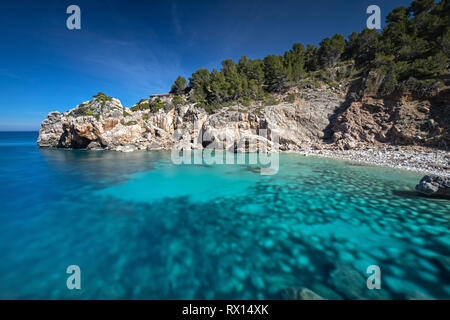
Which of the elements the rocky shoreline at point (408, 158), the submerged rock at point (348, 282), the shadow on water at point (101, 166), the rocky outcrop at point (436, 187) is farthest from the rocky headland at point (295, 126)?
the submerged rock at point (348, 282)

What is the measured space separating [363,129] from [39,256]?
26.7 metres

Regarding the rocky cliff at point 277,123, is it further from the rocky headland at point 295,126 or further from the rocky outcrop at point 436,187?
the rocky outcrop at point 436,187

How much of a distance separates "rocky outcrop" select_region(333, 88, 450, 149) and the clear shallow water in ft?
41.2

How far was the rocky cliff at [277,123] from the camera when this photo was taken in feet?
53.0

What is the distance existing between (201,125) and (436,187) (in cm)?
2518

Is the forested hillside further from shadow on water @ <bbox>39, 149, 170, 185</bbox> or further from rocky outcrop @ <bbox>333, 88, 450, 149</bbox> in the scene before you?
shadow on water @ <bbox>39, 149, 170, 185</bbox>

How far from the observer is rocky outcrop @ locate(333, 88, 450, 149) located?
14.7 meters

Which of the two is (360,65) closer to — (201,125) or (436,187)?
(201,125)

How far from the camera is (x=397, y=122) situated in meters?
16.9

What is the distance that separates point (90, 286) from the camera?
2.81 m
